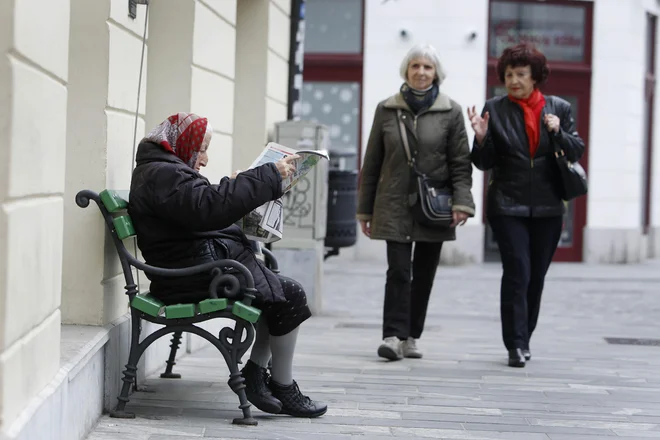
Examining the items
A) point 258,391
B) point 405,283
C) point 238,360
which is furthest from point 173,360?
point 405,283

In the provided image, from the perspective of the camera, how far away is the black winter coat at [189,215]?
496 centimetres

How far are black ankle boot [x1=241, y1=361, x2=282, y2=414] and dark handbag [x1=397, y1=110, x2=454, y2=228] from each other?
2.08m

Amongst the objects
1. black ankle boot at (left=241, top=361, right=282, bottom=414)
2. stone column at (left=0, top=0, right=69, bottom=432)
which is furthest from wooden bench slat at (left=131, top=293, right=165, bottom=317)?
stone column at (left=0, top=0, right=69, bottom=432)

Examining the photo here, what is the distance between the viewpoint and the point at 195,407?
560 cm

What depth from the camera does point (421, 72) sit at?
24.0 feet

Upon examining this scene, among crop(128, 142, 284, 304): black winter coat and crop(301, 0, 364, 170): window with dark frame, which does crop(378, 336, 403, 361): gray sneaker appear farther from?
crop(301, 0, 364, 170): window with dark frame

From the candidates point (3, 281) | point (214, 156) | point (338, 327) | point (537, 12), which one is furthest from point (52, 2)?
point (537, 12)

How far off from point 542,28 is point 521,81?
10947 millimetres

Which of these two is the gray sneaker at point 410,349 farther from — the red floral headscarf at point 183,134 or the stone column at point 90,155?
the red floral headscarf at point 183,134

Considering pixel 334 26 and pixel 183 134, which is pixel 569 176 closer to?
pixel 183 134

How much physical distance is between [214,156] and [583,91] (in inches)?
440

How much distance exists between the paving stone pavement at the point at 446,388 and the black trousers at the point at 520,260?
0.26 meters

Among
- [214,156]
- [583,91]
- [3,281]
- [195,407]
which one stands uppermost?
[583,91]

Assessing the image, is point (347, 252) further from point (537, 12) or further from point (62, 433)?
point (62, 433)
